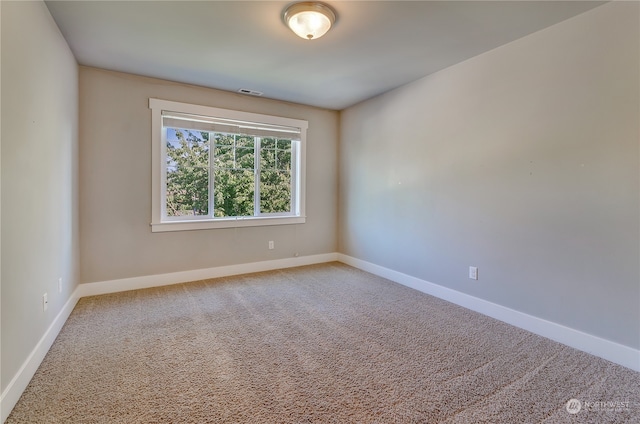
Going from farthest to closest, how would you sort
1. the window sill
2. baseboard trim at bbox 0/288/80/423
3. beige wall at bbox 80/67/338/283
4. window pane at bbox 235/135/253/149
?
window pane at bbox 235/135/253/149 → the window sill → beige wall at bbox 80/67/338/283 → baseboard trim at bbox 0/288/80/423

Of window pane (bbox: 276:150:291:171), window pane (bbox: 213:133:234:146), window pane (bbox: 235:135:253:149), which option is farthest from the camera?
window pane (bbox: 276:150:291:171)

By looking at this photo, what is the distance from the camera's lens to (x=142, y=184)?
3523 millimetres

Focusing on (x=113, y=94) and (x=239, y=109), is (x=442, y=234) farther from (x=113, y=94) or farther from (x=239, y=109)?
(x=113, y=94)

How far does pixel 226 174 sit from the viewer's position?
13.4ft

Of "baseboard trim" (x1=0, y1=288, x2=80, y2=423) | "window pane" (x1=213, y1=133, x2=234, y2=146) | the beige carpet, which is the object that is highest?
"window pane" (x1=213, y1=133, x2=234, y2=146)

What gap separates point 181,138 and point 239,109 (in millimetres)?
835

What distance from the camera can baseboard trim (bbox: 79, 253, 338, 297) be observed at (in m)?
3.35

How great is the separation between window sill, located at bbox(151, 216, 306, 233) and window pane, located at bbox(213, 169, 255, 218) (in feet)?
0.36

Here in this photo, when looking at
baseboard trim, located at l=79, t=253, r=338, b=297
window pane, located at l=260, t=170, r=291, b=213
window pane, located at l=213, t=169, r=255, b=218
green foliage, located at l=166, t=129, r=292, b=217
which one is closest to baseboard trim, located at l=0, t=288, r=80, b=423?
baseboard trim, located at l=79, t=253, r=338, b=297

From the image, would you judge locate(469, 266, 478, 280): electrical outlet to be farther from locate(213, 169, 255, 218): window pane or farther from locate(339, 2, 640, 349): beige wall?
locate(213, 169, 255, 218): window pane

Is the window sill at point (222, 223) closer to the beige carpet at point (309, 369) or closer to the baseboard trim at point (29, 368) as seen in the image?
the beige carpet at point (309, 369)

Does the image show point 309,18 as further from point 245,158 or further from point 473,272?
point 473,272

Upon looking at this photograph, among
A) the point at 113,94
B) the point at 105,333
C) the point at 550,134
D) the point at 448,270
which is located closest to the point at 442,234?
the point at 448,270

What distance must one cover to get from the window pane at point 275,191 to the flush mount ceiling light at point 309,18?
232cm
